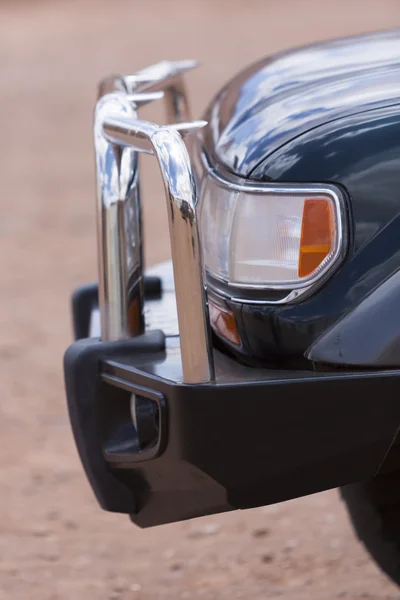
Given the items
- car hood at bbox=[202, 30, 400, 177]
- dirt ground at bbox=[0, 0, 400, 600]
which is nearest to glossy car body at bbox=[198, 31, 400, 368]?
car hood at bbox=[202, 30, 400, 177]

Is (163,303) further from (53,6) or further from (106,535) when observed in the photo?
(53,6)

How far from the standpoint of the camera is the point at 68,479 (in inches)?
153

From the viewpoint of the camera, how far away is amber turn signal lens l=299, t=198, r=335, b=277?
6.76ft

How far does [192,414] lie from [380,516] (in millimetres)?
648

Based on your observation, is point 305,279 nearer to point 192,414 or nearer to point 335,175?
point 335,175

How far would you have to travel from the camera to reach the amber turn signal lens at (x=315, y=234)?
2061 mm

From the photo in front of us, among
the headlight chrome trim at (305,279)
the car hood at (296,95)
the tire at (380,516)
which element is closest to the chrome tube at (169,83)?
the car hood at (296,95)

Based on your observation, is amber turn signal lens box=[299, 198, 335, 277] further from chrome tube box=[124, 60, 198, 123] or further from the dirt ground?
the dirt ground

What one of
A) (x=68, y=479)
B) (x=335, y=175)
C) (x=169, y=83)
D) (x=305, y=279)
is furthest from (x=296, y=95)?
(x=68, y=479)

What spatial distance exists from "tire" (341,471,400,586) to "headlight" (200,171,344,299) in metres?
0.52

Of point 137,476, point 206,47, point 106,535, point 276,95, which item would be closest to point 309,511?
point 106,535

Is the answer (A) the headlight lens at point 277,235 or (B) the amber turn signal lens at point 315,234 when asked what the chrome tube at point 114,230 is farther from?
(B) the amber turn signal lens at point 315,234

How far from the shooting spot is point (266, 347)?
7.04ft

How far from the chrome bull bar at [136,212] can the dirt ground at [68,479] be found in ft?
3.27
